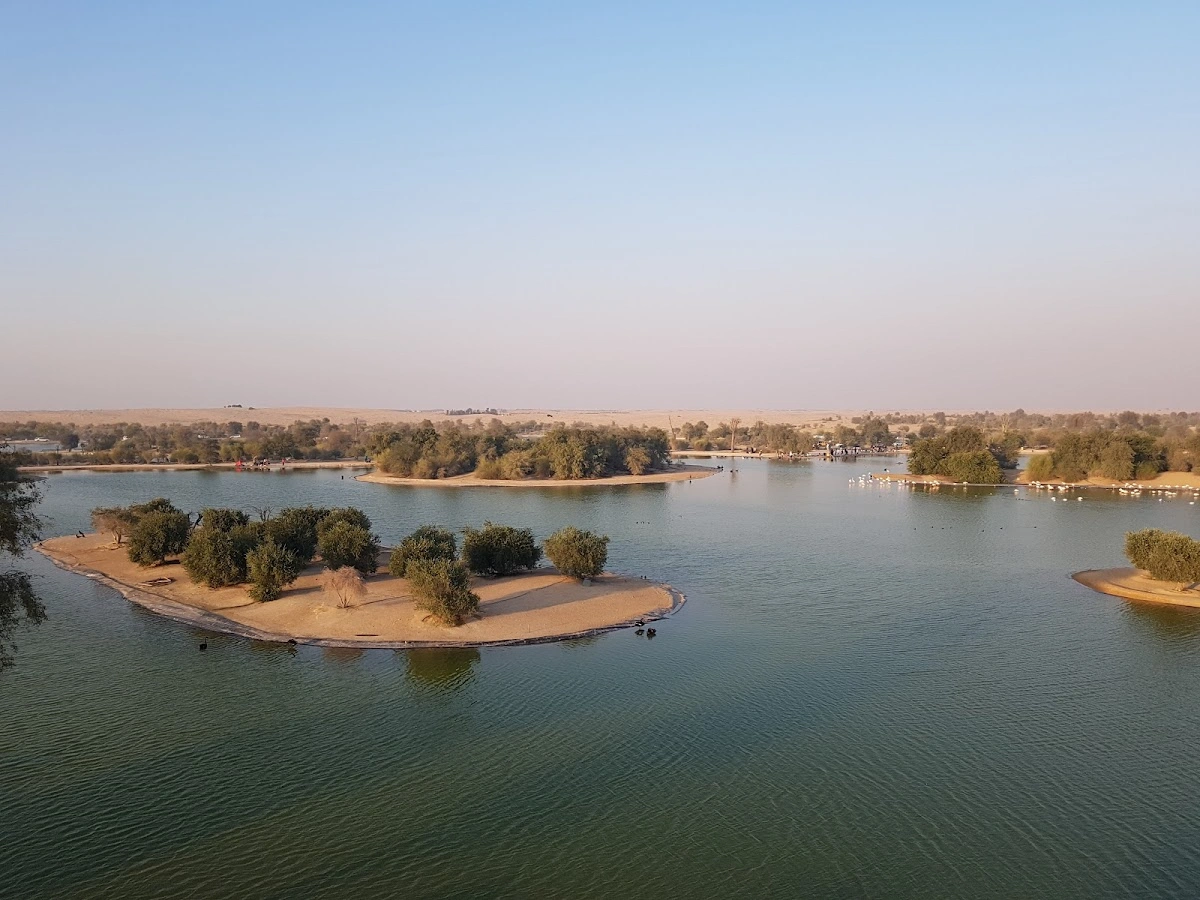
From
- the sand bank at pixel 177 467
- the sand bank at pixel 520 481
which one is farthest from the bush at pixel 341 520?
the sand bank at pixel 177 467

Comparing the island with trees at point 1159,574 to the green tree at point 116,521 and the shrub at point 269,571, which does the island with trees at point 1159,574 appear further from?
the green tree at point 116,521

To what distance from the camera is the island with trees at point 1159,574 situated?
3881cm

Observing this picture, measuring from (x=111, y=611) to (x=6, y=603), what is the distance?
19120 millimetres

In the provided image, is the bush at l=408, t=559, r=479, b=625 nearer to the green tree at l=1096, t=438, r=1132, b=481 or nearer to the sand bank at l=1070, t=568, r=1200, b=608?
the sand bank at l=1070, t=568, r=1200, b=608

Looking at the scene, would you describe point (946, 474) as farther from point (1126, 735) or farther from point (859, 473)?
point (1126, 735)

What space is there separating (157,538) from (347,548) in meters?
11.7

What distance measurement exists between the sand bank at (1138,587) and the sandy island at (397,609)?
72.6 feet

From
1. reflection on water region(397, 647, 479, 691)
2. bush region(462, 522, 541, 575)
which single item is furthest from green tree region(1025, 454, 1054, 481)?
reflection on water region(397, 647, 479, 691)

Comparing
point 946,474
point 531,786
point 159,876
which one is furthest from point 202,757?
point 946,474

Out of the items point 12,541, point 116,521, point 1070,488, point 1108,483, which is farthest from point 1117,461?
point 12,541

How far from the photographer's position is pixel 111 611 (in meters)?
35.3

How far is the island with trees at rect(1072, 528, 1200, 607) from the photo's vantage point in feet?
127

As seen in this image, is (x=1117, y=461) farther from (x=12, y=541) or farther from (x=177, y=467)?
(x=177, y=467)

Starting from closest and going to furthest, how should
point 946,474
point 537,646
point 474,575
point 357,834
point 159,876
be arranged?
point 159,876 → point 357,834 → point 537,646 → point 474,575 → point 946,474
